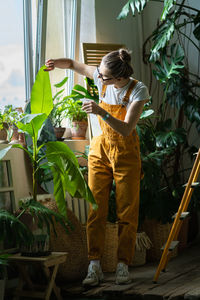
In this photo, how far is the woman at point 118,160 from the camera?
10.2ft

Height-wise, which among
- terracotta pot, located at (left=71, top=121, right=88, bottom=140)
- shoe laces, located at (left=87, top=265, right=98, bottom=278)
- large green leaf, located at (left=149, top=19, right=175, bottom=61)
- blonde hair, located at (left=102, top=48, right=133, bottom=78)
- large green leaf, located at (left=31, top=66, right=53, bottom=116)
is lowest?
shoe laces, located at (left=87, top=265, right=98, bottom=278)

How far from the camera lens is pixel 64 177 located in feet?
10.1

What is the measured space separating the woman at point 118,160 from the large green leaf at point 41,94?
0.11 m

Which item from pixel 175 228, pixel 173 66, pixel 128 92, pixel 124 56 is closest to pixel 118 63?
pixel 124 56

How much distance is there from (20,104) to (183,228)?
6.41 feet

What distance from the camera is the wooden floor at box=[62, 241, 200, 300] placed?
293 cm

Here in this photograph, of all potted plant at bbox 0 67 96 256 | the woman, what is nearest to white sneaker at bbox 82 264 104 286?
the woman

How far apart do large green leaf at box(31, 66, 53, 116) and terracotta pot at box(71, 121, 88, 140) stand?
3.86ft

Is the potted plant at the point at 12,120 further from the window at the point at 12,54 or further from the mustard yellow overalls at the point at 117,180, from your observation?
the mustard yellow overalls at the point at 117,180

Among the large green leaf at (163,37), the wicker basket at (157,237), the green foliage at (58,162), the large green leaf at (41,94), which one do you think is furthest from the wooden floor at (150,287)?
the large green leaf at (163,37)

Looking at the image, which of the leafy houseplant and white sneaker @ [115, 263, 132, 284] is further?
the leafy houseplant

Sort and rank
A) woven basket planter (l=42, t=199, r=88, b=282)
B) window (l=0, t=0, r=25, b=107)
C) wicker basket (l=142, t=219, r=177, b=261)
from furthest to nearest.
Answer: wicker basket (l=142, t=219, r=177, b=261), window (l=0, t=0, r=25, b=107), woven basket planter (l=42, t=199, r=88, b=282)

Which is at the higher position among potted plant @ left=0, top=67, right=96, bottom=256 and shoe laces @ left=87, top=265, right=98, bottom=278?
potted plant @ left=0, top=67, right=96, bottom=256

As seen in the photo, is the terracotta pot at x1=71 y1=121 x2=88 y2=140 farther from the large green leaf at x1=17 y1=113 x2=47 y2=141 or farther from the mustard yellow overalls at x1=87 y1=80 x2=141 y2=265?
the large green leaf at x1=17 y1=113 x2=47 y2=141
